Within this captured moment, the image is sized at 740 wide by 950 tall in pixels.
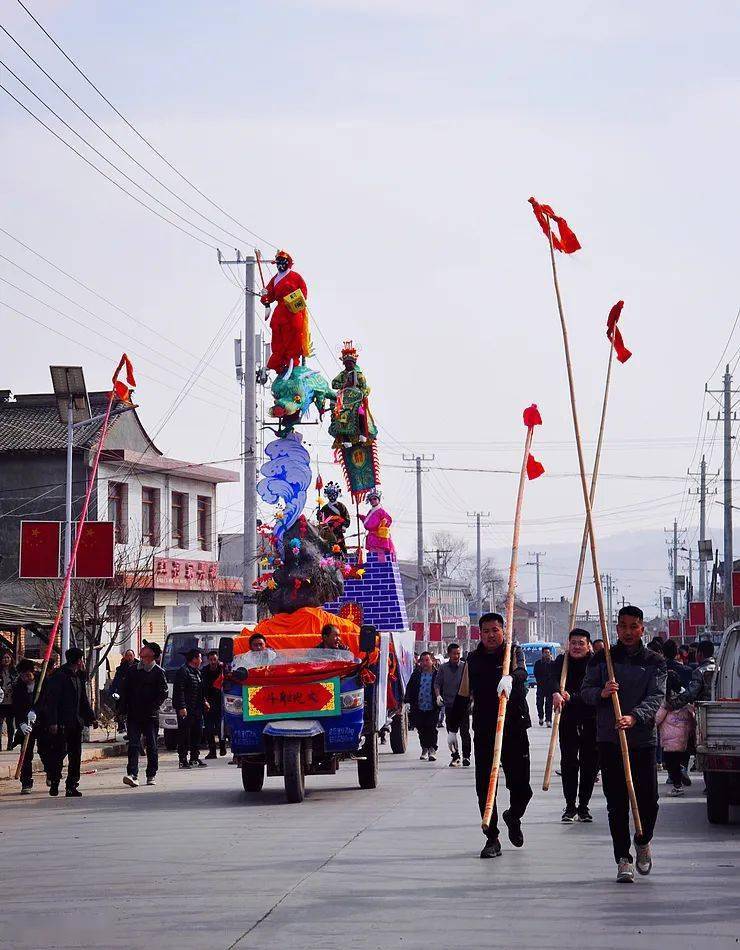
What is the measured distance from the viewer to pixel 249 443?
37.9 metres

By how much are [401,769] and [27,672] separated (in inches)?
294

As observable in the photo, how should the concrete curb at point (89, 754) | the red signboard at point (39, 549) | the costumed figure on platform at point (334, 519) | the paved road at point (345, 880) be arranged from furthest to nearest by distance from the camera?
the red signboard at point (39, 549) → the concrete curb at point (89, 754) → the costumed figure on platform at point (334, 519) → the paved road at point (345, 880)

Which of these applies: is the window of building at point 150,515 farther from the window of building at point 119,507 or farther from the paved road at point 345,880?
the paved road at point 345,880

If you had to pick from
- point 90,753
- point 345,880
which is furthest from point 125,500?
point 345,880

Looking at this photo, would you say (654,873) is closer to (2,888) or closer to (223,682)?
(2,888)

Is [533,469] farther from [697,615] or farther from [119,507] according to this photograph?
[697,615]

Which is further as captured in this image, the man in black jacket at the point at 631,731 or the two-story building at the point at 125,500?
the two-story building at the point at 125,500

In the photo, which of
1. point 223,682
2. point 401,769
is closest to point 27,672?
point 401,769

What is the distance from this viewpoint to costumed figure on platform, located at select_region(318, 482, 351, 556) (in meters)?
23.5

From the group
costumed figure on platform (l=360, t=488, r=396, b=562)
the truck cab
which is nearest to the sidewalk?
the truck cab

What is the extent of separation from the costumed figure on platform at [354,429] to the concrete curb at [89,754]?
6.64 m

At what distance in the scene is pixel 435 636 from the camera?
6800 cm

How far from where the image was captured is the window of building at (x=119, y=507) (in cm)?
4906

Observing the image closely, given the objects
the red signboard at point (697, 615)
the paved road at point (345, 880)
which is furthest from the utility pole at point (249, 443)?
the red signboard at point (697, 615)
